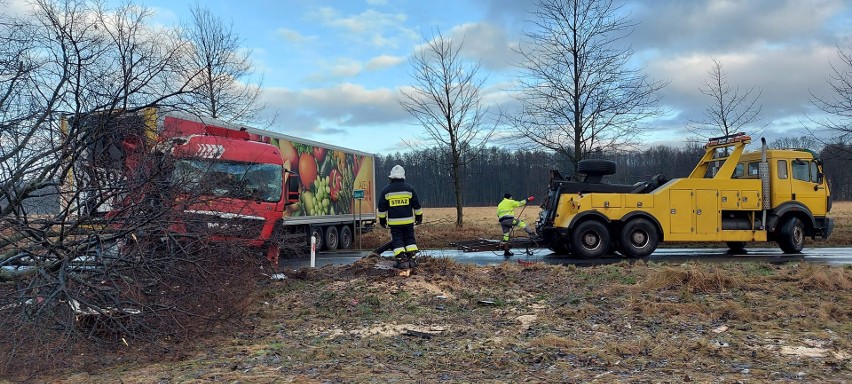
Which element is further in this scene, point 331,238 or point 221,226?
point 331,238

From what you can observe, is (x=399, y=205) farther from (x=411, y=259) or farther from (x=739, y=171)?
(x=739, y=171)

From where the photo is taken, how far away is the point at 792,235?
14.3 metres

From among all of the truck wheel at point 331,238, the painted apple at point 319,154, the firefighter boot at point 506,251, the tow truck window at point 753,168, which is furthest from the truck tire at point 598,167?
the truck wheel at point 331,238

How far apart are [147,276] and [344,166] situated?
45.1 ft

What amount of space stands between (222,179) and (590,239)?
9058mm

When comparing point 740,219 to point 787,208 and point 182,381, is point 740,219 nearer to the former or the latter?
point 787,208

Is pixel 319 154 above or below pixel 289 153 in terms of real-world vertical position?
above

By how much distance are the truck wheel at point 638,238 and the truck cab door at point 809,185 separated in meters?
3.66

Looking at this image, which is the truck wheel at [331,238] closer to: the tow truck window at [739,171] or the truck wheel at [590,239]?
the truck wheel at [590,239]

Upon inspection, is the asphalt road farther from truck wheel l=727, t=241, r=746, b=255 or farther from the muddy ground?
the muddy ground

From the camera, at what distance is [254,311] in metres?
7.55

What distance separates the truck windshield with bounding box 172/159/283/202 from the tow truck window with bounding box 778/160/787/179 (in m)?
11.6

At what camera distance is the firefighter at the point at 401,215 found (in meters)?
9.30

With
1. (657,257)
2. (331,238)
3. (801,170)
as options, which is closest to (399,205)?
(657,257)
